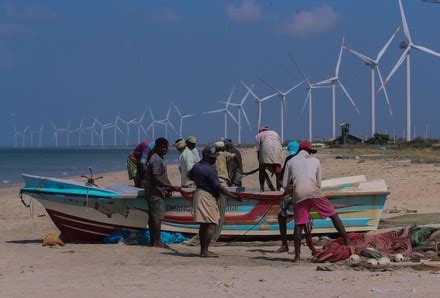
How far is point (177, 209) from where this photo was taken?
11258mm

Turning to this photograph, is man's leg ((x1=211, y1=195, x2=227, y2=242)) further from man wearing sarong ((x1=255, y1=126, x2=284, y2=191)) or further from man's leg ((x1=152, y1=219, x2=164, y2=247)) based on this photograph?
man wearing sarong ((x1=255, y1=126, x2=284, y2=191))

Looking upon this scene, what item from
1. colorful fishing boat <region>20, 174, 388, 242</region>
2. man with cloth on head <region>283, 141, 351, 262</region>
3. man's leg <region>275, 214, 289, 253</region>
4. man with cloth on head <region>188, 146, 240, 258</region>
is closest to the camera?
man with cloth on head <region>283, 141, 351, 262</region>

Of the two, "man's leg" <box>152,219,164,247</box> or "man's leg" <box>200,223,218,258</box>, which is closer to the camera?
"man's leg" <box>200,223,218,258</box>

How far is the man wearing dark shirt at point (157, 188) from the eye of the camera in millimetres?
10539

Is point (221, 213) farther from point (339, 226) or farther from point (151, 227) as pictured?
point (339, 226)

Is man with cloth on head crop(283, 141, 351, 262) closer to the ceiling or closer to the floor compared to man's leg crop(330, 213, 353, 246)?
closer to the ceiling

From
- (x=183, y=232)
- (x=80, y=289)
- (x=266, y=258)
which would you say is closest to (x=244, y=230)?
(x=183, y=232)

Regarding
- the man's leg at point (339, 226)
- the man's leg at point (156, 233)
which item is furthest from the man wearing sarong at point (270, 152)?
the man's leg at point (339, 226)

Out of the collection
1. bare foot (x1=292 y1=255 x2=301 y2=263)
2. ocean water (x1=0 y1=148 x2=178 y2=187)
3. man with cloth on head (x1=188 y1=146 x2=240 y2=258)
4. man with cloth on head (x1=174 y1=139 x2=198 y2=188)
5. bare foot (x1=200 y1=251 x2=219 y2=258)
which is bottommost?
ocean water (x1=0 y1=148 x2=178 y2=187)

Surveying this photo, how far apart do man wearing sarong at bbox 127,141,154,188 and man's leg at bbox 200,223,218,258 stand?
173cm

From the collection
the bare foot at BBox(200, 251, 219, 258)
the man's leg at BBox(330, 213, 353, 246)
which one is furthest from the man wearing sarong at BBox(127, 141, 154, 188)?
the man's leg at BBox(330, 213, 353, 246)

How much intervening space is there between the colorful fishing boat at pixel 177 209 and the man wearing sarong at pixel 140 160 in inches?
12.2

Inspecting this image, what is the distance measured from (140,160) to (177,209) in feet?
3.01

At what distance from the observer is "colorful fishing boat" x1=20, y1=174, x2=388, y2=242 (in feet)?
36.1
